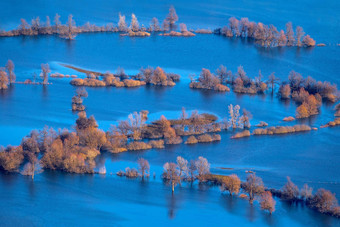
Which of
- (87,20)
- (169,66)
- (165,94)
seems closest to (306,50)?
(169,66)

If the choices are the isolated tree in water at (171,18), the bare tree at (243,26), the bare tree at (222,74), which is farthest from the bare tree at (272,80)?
the isolated tree in water at (171,18)

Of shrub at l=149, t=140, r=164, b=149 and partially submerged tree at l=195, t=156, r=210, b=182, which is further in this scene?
shrub at l=149, t=140, r=164, b=149

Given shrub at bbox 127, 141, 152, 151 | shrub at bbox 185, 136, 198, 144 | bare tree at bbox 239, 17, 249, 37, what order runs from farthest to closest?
Result: bare tree at bbox 239, 17, 249, 37 → shrub at bbox 185, 136, 198, 144 → shrub at bbox 127, 141, 152, 151

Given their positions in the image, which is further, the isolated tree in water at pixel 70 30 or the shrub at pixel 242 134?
the isolated tree in water at pixel 70 30

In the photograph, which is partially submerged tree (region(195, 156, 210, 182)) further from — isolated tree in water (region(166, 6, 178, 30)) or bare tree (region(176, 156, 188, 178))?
isolated tree in water (region(166, 6, 178, 30))

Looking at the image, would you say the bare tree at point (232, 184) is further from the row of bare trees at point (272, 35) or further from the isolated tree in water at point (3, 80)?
the row of bare trees at point (272, 35)

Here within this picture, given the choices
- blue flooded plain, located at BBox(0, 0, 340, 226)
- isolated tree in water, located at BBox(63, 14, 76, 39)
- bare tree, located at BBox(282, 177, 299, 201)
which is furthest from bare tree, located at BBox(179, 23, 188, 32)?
bare tree, located at BBox(282, 177, 299, 201)

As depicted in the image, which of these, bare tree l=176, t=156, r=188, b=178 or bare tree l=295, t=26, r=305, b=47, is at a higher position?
bare tree l=295, t=26, r=305, b=47
